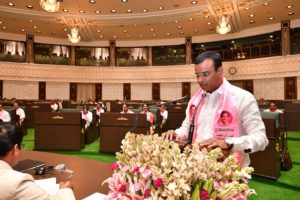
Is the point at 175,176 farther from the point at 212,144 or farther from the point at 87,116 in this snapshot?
the point at 87,116

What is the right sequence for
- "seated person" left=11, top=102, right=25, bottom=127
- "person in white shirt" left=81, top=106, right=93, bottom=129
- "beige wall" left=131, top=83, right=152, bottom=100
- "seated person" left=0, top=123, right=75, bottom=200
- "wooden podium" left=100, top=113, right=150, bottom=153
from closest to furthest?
"seated person" left=0, top=123, right=75, bottom=200
"wooden podium" left=100, top=113, right=150, bottom=153
"person in white shirt" left=81, top=106, right=93, bottom=129
"seated person" left=11, top=102, right=25, bottom=127
"beige wall" left=131, top=83, right=152, bottom=100

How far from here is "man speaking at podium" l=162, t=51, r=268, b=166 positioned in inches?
66.4

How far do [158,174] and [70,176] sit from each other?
1390 mm

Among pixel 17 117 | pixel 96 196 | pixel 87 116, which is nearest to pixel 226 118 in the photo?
pixel 96 196

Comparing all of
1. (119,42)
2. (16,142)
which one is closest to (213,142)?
(16,142)

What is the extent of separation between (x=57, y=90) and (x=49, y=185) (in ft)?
63.6

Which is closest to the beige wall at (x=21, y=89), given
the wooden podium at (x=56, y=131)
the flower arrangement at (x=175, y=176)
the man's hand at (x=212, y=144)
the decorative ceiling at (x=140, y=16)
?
the decorative ceiling at (x=140, y=16)

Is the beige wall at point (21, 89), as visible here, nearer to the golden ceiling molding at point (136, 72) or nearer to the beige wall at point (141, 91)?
the golden ceiling molding at point (136, 72)

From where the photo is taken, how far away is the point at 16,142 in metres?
1.45

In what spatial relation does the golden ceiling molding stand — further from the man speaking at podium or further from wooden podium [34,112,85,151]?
the man speaking at podium

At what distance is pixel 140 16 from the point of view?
15352 millimetres

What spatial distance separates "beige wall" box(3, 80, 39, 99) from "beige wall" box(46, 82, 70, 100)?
0.85 meters

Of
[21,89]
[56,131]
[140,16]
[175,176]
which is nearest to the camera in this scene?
[175,176]

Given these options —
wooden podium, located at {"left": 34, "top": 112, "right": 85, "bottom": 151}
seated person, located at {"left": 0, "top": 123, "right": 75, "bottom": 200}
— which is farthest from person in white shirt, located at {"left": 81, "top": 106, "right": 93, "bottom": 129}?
seated person, located at {"left": 0, "top": 123, "right": 75, "bottom": 200}
